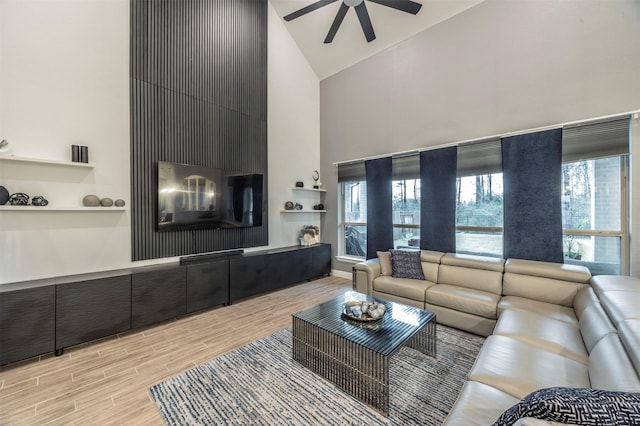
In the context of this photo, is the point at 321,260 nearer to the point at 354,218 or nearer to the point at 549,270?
the point at 354,218

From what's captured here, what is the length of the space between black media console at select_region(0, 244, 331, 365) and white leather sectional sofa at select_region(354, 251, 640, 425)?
172 centimetres

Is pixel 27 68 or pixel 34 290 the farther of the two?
pixel 27 68

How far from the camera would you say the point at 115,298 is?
2635 millimetres

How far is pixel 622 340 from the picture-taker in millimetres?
1426

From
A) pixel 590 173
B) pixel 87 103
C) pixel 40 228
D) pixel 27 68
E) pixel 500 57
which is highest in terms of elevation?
pixel 500 57

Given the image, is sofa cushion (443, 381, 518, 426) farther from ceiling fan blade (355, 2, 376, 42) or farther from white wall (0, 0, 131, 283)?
ceiling fan blade (355, 2, 376, 42)

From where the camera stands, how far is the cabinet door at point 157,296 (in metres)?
2.77

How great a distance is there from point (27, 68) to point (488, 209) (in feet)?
17.8

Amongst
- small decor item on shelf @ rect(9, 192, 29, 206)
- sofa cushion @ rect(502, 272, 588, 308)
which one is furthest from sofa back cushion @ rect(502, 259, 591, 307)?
small decor item on shelf @ rect(9, 192, 29, 206)

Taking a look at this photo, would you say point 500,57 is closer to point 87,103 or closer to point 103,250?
point 87,103

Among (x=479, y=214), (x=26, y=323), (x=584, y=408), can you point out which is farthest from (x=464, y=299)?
(x=26, y=323)

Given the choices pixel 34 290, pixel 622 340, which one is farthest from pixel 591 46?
pixel 34 290

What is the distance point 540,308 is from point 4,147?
17.0 ft

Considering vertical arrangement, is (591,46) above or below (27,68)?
above
